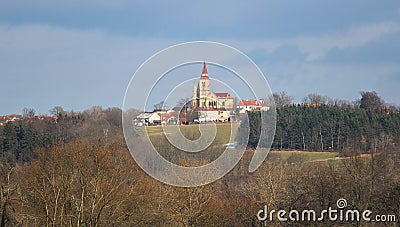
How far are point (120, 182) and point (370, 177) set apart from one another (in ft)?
37.6

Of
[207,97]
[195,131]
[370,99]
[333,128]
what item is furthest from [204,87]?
[370,99]

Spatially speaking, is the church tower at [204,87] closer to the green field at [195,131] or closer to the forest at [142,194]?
the green field at [195,131]

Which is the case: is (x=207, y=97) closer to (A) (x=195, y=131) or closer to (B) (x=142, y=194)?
(A) (x=195, y=131)

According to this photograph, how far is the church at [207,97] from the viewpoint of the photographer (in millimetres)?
14261

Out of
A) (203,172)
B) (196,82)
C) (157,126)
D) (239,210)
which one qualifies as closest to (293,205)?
(239,210)

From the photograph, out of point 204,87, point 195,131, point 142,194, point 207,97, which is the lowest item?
point 142,194

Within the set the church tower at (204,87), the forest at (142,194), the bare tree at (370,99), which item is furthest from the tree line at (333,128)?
the church tower at (204,87)

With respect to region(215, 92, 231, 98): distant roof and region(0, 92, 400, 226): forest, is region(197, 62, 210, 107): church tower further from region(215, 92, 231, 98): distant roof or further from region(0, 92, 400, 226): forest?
region(0, 92, 400, 226): forest

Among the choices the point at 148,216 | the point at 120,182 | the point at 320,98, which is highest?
the point at 320,98

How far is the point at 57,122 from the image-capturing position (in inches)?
2362

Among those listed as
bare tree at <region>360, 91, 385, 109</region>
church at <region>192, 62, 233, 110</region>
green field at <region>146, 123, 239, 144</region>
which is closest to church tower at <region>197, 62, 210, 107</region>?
church at <region>192, 62, 233, 110</region>

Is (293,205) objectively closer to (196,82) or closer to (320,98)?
(196,82)

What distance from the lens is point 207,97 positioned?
18.0 meters

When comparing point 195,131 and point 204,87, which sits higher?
point 204,87
